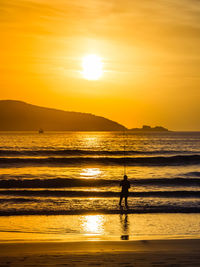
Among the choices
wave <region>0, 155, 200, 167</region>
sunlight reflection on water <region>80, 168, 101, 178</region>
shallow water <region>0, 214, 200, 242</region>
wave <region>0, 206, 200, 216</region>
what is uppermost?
wave <region>0, 155, 200, 167</region>

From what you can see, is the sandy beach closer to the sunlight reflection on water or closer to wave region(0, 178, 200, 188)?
wave region(0, 178, 200, 188)

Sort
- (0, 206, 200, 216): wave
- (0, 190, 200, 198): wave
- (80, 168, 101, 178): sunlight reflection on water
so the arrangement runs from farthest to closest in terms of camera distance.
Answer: (80, 168, 101, 178): sunlight reflection on water
(0, 190, 200, 198): wave
(0, 206, 200, 216): wave

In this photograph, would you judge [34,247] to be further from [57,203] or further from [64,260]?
[57,203]

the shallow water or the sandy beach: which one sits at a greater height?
the shallow water

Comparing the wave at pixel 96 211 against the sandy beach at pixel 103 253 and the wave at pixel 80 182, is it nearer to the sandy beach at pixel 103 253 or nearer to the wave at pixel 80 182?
the sandy beach at pixel 103 253

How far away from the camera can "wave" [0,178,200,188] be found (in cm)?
2603

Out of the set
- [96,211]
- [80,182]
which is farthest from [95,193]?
[96,211]

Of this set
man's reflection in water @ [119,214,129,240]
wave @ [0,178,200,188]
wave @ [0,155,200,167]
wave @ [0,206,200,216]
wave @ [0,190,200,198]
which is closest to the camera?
man's reflection in water @ [119,214,129,240]

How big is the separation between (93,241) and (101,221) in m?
3.63

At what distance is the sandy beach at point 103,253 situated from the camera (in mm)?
8266

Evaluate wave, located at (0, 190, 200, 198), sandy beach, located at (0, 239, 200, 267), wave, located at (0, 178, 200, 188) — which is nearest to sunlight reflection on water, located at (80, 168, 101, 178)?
wave, located at (0, 178, 200, 188)

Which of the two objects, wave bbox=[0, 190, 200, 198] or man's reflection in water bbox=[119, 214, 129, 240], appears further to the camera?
wave bbox=[0, 190, 200, 198]

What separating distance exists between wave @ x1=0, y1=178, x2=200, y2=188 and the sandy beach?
15.5 meters

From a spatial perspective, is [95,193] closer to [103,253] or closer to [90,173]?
[90,173]
